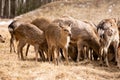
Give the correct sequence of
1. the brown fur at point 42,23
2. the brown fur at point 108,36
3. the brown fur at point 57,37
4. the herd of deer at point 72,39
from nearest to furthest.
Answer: the brown fur at point 57,37
the herd of deer at point 72,39
the brown fur at point 108,36
the brown fur at point 42,23

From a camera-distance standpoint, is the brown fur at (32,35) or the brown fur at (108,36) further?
the brown fur at (32,35)

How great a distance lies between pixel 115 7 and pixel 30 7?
9478 millimetres

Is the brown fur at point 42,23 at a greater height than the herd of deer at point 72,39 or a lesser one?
greater

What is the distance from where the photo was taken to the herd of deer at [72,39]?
1277cm

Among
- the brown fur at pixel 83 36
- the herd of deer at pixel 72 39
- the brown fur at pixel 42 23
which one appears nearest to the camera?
the herd of deer at pixel 72 39

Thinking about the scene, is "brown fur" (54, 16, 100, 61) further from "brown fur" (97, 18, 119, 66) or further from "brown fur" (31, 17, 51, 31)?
"brown fur" (31, 17, 51, 31)

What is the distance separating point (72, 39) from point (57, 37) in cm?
149

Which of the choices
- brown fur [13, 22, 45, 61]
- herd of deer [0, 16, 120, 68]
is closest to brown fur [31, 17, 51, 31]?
herd of deer [0, 16, 120, 68]

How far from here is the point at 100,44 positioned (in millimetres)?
13352

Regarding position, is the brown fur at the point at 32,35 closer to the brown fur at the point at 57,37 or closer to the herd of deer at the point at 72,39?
the herd of deer at the point at 72,39

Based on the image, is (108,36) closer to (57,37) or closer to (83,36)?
(83,36)

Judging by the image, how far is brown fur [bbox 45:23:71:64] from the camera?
12591 millimetres

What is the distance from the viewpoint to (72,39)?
552 inches

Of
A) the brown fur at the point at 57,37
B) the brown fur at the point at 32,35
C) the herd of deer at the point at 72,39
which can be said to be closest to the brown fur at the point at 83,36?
the herd of deer at the point at 72,39
